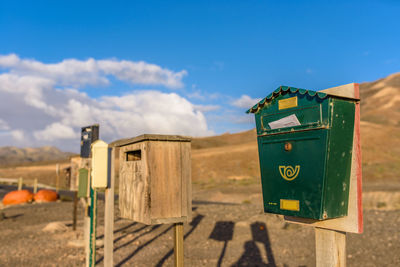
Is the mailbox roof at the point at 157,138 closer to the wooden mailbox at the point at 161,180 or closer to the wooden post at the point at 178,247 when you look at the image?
the wooden mailbox at the point at 161,180

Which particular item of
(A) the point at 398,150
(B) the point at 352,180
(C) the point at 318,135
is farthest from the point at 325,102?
(A) the point at 398,150

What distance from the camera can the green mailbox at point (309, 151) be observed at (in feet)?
8.43

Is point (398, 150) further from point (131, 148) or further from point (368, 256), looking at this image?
point (131, 148)

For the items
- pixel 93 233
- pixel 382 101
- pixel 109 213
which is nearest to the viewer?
pixel 109 213

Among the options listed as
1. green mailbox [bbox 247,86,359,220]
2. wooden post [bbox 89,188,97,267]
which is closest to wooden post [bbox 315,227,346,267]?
green mailbox [bbox 247,86,359,220]

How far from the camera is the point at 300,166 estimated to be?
107 inches

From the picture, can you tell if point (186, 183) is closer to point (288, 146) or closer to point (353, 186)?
point (288, 146)

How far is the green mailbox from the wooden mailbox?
121 cm

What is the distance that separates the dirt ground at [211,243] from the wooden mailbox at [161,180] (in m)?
2.61

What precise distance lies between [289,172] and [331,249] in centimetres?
68

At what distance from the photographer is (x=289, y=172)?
9.25 feet

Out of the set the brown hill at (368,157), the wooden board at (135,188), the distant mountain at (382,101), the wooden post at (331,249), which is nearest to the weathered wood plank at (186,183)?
the wooden board at (135,188)

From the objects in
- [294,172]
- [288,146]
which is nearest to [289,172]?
[294,172]

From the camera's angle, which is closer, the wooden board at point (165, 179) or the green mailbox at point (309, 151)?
the green mailbox at point (309, 151)
